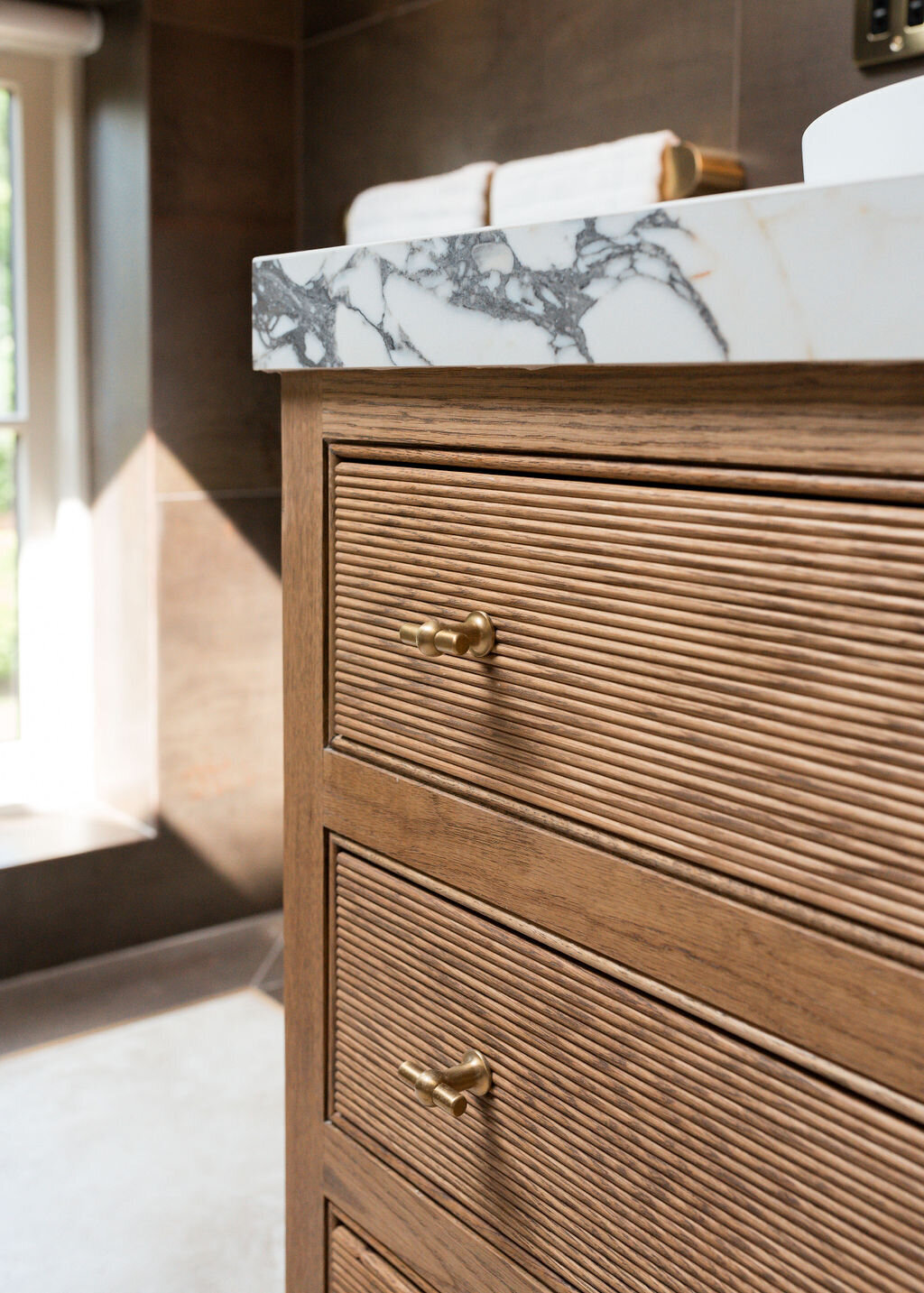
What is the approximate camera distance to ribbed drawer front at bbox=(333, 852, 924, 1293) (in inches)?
18.5

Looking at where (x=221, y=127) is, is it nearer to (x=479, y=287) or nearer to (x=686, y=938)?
(x=479, y=287)

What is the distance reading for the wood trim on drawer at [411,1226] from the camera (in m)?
0.66

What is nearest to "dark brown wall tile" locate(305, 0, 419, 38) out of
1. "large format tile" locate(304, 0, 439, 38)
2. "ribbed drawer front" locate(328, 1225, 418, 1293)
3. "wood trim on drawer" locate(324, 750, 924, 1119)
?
"large format tile" locate(304, 0, 439, 38)

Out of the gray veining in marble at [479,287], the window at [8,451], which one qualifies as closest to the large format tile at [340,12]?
the window at [8,451]

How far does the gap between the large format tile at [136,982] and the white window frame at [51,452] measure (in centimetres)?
33

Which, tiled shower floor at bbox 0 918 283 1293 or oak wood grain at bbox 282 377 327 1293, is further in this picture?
tiled shower floor at bbox 0 918 283 1293

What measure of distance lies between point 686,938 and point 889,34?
42.8 inches

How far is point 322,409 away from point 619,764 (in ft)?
0.94

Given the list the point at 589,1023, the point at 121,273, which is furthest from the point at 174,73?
the point at 589,1023

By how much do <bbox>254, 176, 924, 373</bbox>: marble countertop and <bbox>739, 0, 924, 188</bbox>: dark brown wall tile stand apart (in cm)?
90

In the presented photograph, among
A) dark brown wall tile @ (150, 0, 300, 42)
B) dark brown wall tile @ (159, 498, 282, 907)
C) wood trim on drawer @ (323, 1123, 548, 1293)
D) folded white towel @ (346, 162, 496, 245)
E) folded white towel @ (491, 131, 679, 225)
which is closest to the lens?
wood trim on drawer @ (323, 1123, 548, 1293)

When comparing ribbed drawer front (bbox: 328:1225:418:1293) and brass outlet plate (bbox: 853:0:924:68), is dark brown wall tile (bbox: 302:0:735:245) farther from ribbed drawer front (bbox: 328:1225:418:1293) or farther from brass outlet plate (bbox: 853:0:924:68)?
ribbed drawer front (bbox: 328:1225:418:1293)

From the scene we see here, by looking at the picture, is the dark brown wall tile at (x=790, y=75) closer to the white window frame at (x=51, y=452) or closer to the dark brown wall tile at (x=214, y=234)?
the dark brown wall tile at (x=214, y=234)

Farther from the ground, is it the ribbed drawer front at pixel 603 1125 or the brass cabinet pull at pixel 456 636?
the brass cabinet pull at pixel 456 636
